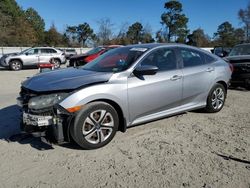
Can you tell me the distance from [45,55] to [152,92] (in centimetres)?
1572

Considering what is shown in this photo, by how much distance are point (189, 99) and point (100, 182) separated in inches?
109

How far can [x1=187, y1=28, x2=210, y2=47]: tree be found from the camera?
210 ft

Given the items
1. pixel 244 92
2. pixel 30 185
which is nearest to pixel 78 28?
pixel 244 92

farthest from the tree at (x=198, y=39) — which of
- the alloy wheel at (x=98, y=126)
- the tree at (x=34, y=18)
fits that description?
the alloy wheel at (x=98, y=126)

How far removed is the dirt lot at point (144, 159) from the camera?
3.09 m

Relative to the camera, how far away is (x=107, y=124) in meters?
4.04

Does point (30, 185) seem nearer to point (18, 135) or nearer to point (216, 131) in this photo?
point (18, 135)

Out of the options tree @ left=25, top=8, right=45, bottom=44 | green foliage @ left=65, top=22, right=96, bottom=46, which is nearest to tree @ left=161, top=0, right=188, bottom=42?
green foliage @ left=65, top=22, right=96, bottom=46

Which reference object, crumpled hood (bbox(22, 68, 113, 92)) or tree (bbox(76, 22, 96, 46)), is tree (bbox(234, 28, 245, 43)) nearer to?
tree (bbox(76, 22, 96, 46))

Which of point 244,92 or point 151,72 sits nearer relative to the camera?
point 151,72

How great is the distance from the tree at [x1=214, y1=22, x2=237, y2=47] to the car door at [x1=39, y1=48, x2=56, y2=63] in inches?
2243

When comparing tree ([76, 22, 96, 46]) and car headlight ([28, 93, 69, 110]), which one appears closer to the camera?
car headlight ([28, 93, 69, 110])

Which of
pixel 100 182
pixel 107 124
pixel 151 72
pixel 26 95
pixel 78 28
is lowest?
pixel 100 182

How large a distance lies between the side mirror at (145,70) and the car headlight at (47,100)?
49.4 inches
